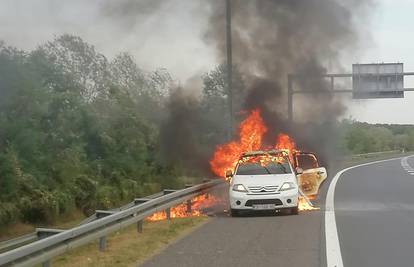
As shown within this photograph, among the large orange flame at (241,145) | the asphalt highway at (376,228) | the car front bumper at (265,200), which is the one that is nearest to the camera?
the asphalt highway at (376,228)

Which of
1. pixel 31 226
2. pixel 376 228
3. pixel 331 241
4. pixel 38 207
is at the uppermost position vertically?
pixel 331 241

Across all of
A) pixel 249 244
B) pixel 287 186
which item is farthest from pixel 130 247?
pixel 287 186

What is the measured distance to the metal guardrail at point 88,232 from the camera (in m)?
6.10

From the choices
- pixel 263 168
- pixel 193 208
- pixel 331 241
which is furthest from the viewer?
pixel 193 208

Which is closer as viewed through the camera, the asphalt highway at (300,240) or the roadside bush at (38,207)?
the asphalt highway at (300,240)

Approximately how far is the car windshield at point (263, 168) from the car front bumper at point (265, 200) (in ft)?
4.08

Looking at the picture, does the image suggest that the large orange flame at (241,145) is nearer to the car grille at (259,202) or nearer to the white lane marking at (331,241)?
the white lane marking at (331,241)

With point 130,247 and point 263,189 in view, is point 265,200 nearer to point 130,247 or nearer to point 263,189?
point 263,189

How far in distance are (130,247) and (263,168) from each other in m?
6.13

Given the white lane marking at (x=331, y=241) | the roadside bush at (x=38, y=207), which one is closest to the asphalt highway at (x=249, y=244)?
the white lane marking at (x=331, y=241)

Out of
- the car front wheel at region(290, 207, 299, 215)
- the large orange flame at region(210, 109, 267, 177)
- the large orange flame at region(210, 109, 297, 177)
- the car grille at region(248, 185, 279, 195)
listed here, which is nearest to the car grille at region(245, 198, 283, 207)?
the car grille at region(248, 185, 279, 195)

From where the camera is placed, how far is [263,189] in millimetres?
13141

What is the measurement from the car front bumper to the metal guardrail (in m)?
1.29

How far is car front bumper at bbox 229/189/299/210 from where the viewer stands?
12984 millimetres
